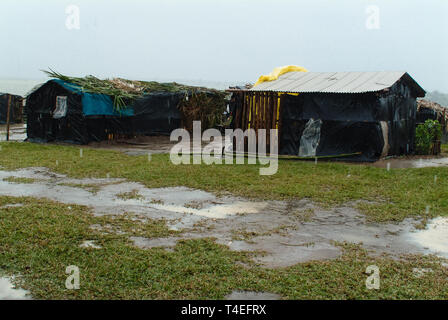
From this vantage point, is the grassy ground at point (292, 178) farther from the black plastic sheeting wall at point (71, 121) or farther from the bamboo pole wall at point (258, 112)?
the black plastic sheeting wall at point (71, 121)

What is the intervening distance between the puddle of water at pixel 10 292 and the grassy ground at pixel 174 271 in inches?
3.8

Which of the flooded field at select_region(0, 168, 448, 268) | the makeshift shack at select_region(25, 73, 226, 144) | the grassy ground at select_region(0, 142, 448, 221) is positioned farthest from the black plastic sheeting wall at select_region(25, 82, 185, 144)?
the flooded field at select_region(0, 168, 448, 268)

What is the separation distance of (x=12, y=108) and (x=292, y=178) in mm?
23613

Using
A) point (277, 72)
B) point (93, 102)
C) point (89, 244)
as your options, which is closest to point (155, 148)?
point (93, 102)

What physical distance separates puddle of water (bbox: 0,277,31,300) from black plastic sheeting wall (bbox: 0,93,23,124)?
26593mm

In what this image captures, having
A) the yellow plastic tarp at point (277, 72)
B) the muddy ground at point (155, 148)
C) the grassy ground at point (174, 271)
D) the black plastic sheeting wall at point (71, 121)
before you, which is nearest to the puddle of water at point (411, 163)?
the muddy ground at point (155, 148)

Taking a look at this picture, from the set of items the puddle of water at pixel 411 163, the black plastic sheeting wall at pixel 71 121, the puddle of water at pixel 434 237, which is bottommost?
the puddle of water at pixel 434 237

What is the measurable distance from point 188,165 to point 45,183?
15.3 ft

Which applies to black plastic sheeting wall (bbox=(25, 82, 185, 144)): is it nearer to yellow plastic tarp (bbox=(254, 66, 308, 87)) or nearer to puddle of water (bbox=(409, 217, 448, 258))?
yellow plastic tarp (bbox=(254, 66, 308, 87))

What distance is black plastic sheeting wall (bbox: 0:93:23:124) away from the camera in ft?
95.1

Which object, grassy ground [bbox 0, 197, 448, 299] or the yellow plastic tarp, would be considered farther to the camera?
the yellow plastic tarp

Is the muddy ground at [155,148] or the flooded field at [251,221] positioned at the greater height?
the muddy ground at [155,148]

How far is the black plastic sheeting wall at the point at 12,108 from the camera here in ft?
95.1
